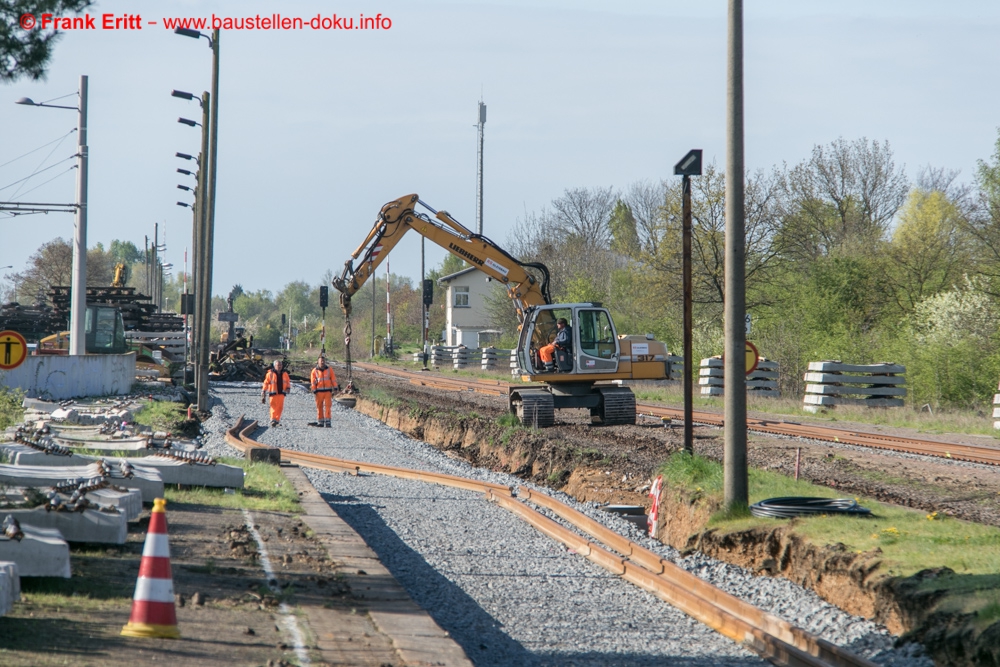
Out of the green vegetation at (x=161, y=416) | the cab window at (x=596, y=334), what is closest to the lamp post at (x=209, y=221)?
the green vegetation at (x=161, y=416)

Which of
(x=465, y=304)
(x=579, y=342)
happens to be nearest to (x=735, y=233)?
(x=579, y=342)

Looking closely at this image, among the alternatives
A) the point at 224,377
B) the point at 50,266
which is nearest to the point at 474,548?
the point at 224,377

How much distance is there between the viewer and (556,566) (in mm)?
10258

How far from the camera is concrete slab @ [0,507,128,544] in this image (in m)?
8.02

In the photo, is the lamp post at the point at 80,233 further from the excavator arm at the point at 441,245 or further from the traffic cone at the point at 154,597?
the traffic cone at the point at 154,597

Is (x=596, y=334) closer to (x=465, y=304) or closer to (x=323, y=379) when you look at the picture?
(x=323, y=379)

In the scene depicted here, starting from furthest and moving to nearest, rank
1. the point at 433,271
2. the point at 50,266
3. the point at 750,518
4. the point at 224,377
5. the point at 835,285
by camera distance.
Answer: the point at 433,271
the point at 50,266
the point at 224,377
the point at 835,285
the point at 750,518

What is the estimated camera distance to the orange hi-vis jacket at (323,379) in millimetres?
24297

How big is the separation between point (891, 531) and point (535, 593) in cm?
339

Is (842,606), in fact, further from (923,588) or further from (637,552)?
(637,552)

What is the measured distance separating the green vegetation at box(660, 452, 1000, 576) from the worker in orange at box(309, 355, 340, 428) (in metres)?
13.0

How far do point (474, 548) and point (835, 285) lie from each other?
30.2 m

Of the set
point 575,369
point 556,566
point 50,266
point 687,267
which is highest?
point 50,266

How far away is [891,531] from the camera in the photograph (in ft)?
31.7
